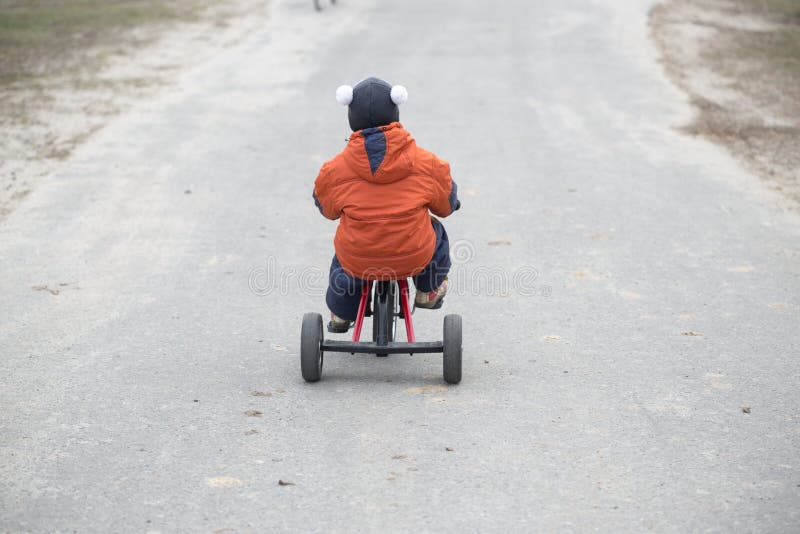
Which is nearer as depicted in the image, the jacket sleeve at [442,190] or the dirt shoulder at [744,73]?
the jacket sleeve at [442,190]

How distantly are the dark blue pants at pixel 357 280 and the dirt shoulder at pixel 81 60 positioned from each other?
402cm

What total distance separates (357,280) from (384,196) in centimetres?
54

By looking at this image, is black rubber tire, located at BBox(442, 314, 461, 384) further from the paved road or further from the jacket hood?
the jacket hood

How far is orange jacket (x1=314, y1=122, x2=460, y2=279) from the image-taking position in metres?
4.85

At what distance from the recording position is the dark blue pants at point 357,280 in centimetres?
525

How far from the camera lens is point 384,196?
4.95 meters

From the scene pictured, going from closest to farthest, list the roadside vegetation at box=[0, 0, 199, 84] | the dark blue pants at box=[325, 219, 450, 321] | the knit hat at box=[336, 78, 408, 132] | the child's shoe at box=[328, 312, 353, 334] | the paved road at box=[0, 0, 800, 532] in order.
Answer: the paved road at box=[0, 0, 800, 532] → the knit hat at box=[336, 78, 408, 132] → the dark blue pants at box=[325, 219, 450, 321] → the child's shoe at box=[328, 312, 353, 334] → the roadside vegetation at box=[0, 0, 199, 84]

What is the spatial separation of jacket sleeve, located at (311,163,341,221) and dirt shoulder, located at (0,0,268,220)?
4.16m

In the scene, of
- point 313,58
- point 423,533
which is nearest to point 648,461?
point 423,533

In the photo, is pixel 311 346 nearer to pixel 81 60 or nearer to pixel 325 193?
pixel 325 193

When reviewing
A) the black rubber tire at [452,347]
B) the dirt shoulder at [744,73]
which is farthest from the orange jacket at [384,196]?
the dirt shoulder at [744,73]

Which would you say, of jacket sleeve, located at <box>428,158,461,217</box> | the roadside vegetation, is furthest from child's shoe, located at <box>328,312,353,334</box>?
the roadside vegetation

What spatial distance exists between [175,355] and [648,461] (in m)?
2.65

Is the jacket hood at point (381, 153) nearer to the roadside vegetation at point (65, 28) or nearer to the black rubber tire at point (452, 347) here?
the black rubber tire at point (452, 347)
